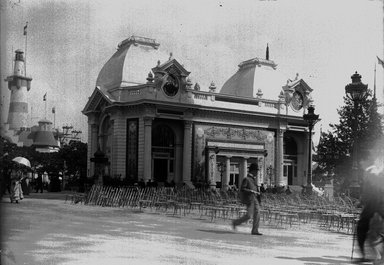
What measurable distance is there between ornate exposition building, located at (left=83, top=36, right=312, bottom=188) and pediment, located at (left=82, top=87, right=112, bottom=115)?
0.05 meters

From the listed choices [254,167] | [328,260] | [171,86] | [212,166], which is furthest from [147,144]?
[328,260]

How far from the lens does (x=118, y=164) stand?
4934 cm

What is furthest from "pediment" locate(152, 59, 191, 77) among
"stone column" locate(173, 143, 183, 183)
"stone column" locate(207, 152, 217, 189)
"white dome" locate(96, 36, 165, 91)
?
"stone column" locate(207, 152, 217, 189)

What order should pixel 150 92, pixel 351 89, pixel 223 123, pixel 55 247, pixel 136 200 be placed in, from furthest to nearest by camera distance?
1. pixel 223 123
2. pixel 150 92
3. pixel 136 200
4. pixel 351 89
5. pixel 55 247

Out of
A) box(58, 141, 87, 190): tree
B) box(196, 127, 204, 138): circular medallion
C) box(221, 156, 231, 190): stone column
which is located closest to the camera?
box(196, 127, 204, 138): circular medallion

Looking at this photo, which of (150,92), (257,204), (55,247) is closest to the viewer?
(55,247)

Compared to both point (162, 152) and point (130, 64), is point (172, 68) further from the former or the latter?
point (162, 152)

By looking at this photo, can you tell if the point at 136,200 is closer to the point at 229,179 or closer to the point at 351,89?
the point at 351,89

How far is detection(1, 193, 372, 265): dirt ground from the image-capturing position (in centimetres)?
905

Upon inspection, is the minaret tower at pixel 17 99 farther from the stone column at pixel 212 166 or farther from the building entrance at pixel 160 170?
the stone column at pixel 212 166

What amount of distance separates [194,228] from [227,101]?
38.1m

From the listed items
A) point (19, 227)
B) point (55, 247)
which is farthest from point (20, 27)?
point (19, 227)

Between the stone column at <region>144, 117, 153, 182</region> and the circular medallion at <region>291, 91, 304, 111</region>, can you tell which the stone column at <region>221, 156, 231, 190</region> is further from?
the circular medallion at <region>291, 91, 304, 111</region>

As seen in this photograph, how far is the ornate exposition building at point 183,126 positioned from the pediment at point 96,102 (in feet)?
0.16
